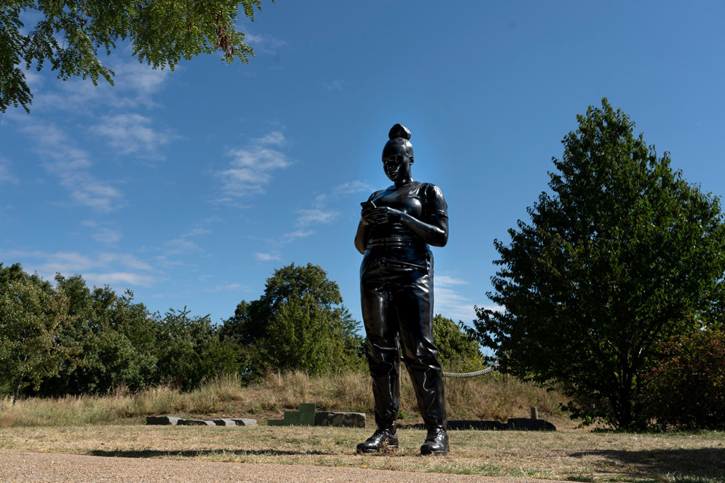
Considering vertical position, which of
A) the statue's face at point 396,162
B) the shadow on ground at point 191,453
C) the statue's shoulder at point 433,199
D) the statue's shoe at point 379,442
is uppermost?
the statue's face at point 396,162

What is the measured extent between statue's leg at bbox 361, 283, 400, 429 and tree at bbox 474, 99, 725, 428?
9321 mm

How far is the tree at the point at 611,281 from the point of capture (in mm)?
13188

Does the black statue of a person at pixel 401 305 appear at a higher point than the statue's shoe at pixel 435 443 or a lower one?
higher

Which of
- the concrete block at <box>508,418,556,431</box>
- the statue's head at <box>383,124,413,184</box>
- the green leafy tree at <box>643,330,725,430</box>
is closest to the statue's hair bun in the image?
the statue's head at <box>383,124,413,184</box>

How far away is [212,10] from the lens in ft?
24.2

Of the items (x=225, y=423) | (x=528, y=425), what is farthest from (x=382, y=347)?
(x=528, y=425)

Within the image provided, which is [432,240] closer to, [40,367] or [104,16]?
[104,16]

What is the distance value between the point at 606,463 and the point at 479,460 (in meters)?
0.99

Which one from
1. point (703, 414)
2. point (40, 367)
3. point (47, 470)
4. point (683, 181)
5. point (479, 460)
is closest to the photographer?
point (47, 470)

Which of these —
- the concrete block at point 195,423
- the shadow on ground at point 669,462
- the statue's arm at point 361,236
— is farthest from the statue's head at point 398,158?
the concrete block at point 195,423

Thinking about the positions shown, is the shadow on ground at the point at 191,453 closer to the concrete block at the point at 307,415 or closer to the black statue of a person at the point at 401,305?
the black statue of a person at the point at 401,305

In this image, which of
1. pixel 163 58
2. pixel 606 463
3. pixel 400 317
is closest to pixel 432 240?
pixel 400 317

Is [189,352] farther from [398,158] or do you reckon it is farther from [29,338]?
[398,158]

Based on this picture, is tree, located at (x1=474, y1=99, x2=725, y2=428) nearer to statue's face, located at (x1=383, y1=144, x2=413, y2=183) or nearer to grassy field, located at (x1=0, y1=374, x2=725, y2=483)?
grassy field, located at (x1=0, y1=374, x2=725, y2=483)
